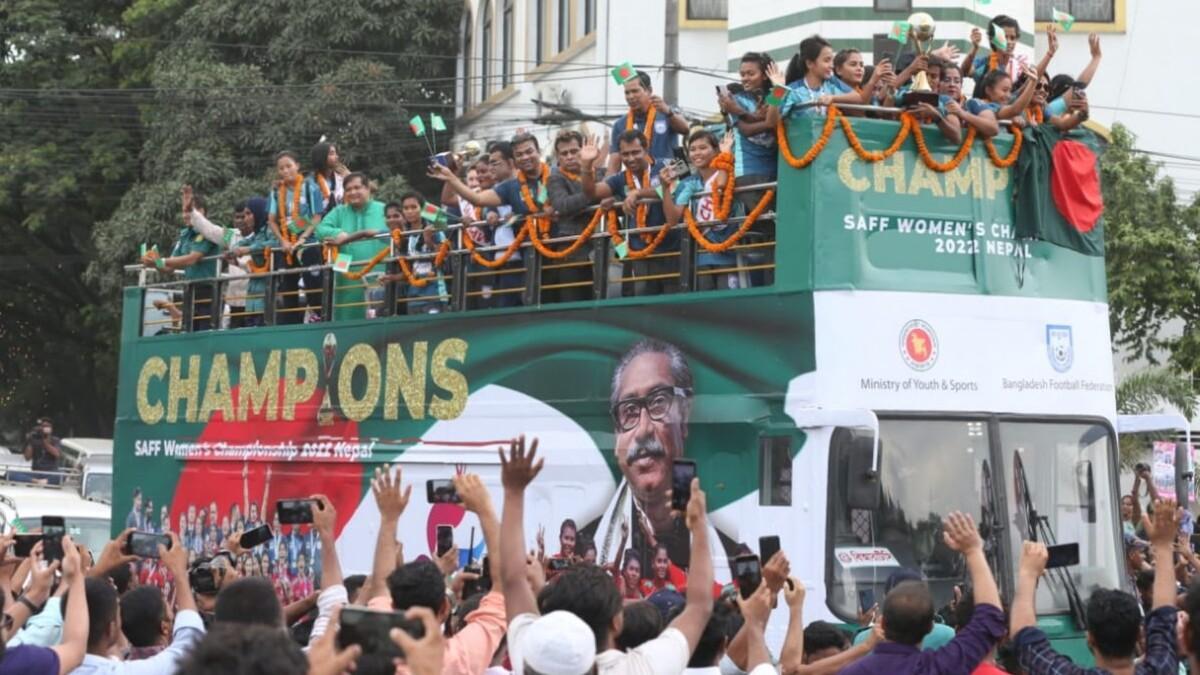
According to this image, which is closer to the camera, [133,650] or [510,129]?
[133,650]

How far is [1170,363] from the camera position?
25156mm

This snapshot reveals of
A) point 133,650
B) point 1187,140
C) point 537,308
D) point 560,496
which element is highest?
point 1187,140

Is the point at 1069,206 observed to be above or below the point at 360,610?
above

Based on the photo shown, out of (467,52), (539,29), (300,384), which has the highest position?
(539,29)

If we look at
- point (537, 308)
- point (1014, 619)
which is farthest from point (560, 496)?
point (1014, 619)

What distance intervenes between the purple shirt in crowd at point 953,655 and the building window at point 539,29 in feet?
91.1

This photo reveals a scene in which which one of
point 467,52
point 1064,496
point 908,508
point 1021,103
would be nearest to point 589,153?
point 1021,103

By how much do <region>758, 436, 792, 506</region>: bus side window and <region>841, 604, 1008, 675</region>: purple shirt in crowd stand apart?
442 cm

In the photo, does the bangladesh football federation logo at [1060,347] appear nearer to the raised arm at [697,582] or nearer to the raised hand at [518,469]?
the raised arm at [697,582]

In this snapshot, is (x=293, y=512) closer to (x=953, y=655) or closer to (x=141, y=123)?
(x=953, y=655)

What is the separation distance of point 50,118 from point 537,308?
2431 cm

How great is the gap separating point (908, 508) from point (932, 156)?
1948 millimetres

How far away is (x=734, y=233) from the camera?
10930mm

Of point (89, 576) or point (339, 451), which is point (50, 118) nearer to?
point (339, 451)
